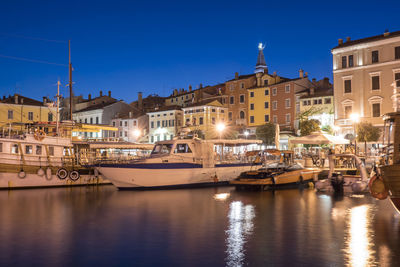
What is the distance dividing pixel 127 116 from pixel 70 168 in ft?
151

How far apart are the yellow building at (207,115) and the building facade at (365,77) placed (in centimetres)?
2233

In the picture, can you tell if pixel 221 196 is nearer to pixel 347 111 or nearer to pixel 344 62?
pixel 347 111

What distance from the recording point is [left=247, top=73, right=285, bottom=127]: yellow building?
6200 centimetres

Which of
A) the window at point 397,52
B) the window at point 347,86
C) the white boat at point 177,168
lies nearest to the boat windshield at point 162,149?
the white boat at point 177,168

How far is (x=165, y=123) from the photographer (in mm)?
70438

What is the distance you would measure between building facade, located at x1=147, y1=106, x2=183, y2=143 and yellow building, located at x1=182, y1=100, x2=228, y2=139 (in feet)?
8.00

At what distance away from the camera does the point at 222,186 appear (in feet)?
90.9

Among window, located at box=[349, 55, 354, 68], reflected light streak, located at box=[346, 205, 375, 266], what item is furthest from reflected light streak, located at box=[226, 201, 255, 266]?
window, located at box=[349, 55, 354, 68]

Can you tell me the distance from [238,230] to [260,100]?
52024mm

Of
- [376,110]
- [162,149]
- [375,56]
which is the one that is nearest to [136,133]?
[376,110]

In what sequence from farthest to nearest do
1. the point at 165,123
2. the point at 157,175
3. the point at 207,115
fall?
the point at 165,123 → the point at 207,115 → the point at 157,175

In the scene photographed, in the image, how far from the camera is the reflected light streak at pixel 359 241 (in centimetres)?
877

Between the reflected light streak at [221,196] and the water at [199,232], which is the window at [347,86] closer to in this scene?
the water at [199,232]

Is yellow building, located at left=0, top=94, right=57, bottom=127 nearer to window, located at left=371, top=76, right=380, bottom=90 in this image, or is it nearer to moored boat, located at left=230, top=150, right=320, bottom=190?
moored boat, located at left=230, top=150, right=320, bottom=190
